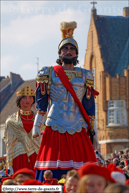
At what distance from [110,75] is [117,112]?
126 inches

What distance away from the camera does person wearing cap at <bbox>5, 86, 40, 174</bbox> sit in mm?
12562

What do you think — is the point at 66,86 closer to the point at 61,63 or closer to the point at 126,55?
the point at 61,63

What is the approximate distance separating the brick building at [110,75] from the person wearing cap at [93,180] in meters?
38.4

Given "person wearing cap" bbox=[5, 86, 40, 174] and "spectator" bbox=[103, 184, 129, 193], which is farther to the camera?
"person wearing cap" bbox=[5, 86, 40, 174]

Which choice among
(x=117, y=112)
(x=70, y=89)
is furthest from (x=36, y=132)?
(x=117, y=112)

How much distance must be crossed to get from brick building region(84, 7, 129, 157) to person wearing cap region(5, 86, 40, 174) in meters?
30.8

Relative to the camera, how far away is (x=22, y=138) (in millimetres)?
12891

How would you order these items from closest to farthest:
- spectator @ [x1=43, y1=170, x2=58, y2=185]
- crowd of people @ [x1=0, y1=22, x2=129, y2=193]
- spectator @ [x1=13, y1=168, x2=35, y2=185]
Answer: spectator @ [x1=13, y1=168, x2=35, y2=185], spectator @ [x1=43, y1=170, x2=58, y2=185], crowd of people @ [x1=0, y1=22, x2=129, y2=193]

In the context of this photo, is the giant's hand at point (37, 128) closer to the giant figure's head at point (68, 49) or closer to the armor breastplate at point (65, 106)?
the armor breastplate at point (65, 106)

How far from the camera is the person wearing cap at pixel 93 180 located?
5.10m

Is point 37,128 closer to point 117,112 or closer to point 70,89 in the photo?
point 70,89

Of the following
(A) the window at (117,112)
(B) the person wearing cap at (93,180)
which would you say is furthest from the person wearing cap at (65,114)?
(A) the window at (117,112)

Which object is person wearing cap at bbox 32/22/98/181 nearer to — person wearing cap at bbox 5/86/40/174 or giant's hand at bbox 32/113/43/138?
giant's hand at bbox 32/113/43/138

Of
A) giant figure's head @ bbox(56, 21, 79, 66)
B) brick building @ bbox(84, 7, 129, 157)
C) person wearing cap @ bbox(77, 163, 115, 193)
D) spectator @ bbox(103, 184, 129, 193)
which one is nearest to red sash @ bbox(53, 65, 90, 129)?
giant figure's head @ bbox(56, 21, 79, 66)
